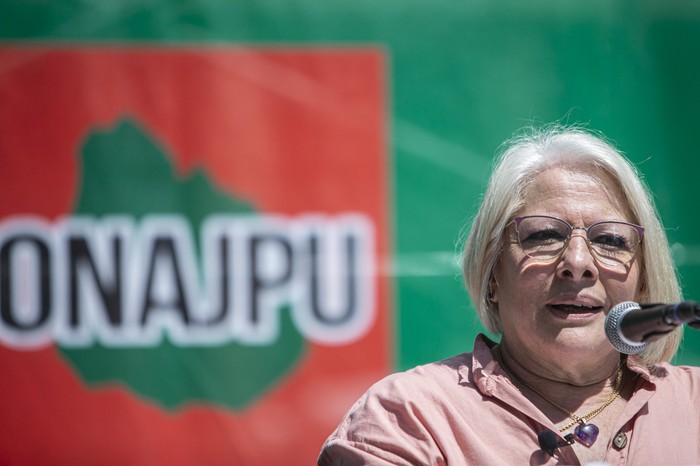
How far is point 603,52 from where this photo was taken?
4031mm

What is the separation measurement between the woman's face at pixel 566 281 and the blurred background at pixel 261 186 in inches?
58.9

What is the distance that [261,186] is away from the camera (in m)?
3.90

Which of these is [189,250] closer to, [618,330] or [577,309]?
[577,309]

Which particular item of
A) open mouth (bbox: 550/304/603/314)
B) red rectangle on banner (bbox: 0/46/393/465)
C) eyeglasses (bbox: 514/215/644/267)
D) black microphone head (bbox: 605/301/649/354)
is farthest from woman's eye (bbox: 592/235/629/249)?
red rectangle on banner (bbox: 0/46/393/465)

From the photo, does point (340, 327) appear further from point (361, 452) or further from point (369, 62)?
point (361, 452)

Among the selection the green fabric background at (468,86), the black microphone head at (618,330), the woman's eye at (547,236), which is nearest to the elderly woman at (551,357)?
the woman's eye at (547,236)

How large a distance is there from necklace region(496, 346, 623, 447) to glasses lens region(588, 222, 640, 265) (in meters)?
0.32

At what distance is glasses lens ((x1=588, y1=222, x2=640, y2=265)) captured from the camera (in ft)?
7.51

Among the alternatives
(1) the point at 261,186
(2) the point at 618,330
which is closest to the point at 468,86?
(1) the point at 261,186

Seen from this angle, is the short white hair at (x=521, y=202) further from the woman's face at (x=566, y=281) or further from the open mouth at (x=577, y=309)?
the open mouth at (x=577, y=309)

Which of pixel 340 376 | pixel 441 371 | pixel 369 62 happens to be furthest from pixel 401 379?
pixel 369 62

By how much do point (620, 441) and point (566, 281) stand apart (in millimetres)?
401

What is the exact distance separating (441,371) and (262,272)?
1720 millimetres

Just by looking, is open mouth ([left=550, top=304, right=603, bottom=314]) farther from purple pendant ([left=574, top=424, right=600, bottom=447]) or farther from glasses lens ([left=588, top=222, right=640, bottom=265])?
purple pendant ([left=574, top=424, right=600, bottom=447])
